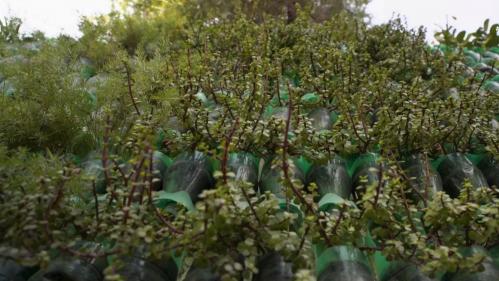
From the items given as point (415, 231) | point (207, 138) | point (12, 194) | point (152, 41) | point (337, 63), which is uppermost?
point (152, 41)

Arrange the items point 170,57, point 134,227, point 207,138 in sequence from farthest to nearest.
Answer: point 170,57, point 207,138, point 134,227

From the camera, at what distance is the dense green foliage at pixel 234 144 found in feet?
5.55

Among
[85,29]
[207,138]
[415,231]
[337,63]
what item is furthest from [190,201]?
[85,29]

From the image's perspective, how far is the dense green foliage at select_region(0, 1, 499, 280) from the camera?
5.55 feet

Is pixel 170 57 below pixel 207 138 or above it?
above

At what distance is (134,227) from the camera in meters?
1.74

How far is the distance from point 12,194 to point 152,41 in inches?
135

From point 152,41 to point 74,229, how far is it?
11.2 ft

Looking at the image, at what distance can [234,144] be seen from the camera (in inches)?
95.5

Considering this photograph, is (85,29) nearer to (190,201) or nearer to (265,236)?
(190,201)

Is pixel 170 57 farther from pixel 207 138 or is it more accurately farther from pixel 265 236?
pixel 265 236

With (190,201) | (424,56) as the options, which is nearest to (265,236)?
(190,201)

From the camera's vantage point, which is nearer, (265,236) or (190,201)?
(265,236)

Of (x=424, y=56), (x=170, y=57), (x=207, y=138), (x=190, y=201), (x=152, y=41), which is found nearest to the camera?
(x=190, y=201)
